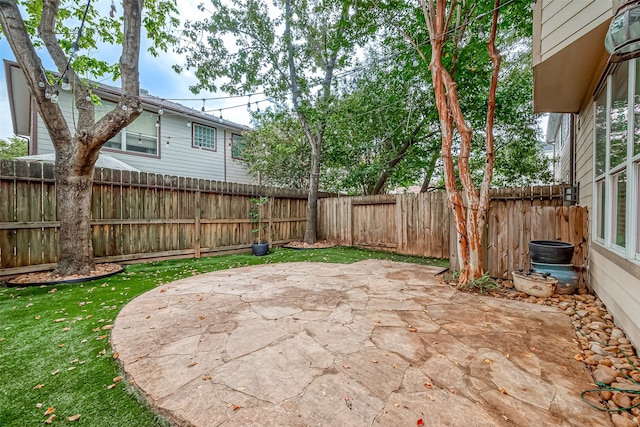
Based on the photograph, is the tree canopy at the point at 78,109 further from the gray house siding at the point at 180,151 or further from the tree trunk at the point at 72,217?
the gray house siding at the point at 180,151

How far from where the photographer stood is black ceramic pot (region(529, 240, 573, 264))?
10.9ft

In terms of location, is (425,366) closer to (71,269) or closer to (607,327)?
(607,327)

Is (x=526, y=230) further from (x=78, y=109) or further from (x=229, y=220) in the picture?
(x=78, y=109)

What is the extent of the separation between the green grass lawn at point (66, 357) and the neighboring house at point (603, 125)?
11.4 ft

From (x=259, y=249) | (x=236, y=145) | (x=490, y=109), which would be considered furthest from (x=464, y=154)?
(x=236, y=145)

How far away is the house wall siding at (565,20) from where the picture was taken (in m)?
2.42

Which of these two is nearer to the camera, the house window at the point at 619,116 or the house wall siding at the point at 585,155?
the house window at the point at 619,116

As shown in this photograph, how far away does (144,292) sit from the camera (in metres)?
3.42

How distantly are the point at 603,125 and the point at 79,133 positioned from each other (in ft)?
21.9

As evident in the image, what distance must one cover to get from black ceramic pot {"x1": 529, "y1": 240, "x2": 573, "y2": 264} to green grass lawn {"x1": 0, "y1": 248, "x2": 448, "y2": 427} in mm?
4240

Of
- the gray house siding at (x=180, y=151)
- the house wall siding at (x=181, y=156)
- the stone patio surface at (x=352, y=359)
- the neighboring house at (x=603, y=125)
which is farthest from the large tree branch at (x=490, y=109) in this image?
the house wall siding at (x=181, y=156)

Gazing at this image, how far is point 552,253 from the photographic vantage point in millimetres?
3359

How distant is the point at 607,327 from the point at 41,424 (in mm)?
4066

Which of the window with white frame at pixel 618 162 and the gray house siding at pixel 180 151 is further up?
the gray house siding at pixel 180 151
